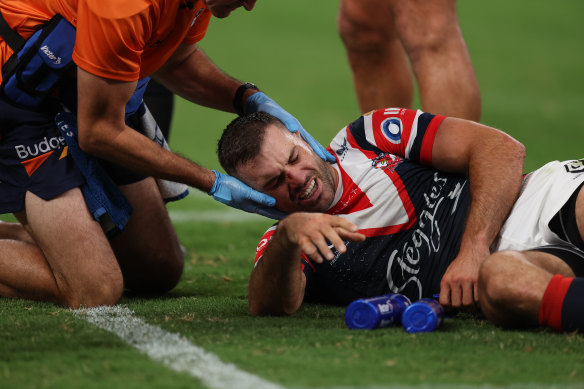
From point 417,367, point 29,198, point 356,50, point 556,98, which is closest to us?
point 417,367

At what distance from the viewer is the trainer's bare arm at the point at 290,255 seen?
2.42 m

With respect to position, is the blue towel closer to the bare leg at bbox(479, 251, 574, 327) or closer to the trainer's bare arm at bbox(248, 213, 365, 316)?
the trainer's bare arm at bbox(248, 213, 365, 316)

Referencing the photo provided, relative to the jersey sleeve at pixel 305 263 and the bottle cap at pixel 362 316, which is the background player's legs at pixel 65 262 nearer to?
the jersey sleeve at pixel 305 263

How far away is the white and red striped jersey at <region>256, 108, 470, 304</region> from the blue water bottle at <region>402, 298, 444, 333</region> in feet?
1.03

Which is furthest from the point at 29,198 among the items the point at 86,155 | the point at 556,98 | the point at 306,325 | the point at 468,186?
the point at 556,98

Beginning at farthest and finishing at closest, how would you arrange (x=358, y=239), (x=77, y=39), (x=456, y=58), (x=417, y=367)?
(x=456, y=58)
(x=77, y=39)
(x=358, y=239)
(x=417, y=367)

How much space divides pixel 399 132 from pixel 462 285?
2.16 ft

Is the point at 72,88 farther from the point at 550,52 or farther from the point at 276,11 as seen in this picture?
the point at 276,11

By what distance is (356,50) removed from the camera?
459cm

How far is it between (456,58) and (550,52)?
9.00 m

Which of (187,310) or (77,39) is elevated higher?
(77,39)

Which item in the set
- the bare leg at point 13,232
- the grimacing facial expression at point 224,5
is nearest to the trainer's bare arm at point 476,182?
the grimacing facial expression at point 224,5

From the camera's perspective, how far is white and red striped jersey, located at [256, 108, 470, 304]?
2932mm

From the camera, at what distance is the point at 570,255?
8.82 ft
